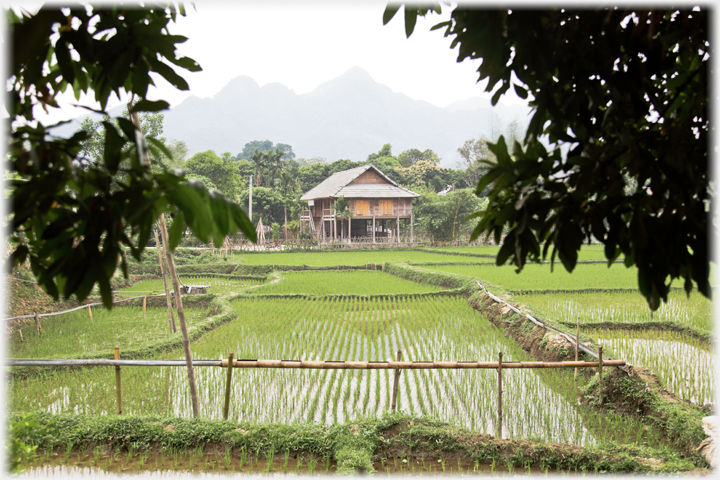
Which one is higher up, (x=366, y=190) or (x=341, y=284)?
(x=366, y=190)

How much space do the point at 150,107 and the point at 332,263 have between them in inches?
730

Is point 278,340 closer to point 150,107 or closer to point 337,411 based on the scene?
point 337,411

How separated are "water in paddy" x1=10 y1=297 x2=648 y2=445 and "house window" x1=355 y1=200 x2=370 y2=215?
20381 millimetres

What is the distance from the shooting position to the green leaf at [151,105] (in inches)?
41.9

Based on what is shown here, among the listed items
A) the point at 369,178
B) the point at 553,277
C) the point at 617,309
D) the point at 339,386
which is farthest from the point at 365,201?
the point at 339,386

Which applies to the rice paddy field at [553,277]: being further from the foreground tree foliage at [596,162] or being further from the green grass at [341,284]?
the foreground tree foliage at [596,162]

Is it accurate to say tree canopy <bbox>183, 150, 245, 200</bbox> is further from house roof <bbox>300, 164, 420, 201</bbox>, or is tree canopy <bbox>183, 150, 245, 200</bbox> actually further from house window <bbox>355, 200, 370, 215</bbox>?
house window <bbox>355, 200, 370, 215</bbox>

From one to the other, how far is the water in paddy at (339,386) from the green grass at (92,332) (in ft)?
3.93

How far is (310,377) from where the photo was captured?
20.1 ft

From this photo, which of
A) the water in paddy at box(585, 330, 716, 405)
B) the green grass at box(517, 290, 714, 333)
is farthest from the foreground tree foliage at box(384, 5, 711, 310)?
the green grass at box(517, 290, 714, 333)

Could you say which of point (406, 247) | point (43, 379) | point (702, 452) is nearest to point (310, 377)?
point (43, 379)

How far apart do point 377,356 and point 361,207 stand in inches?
874

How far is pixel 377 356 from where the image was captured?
7.14 m

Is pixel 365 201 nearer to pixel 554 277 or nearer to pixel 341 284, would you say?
pixel 341 284
